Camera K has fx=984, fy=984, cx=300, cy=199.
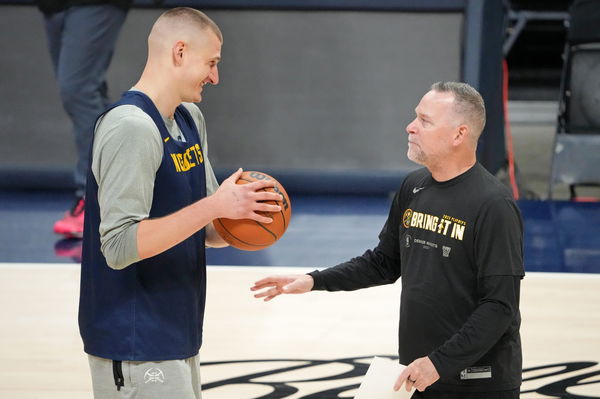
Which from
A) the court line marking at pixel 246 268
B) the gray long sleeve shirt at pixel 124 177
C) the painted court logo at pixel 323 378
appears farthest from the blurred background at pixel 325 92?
the gray long sleeve shirt at pixel 124 177

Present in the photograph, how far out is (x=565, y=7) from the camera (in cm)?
1496

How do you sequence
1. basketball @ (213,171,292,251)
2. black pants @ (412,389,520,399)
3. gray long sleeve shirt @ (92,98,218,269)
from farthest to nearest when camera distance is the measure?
basketball @ (213,171,292,251), black pants @ (412,389,520,399), gray long sleeve shirt @ (92,98,218,269)

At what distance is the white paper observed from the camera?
2.66 metres

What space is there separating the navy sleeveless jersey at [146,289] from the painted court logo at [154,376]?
0.12 feet

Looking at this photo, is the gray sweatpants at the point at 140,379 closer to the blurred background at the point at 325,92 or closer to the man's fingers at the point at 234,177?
the man's fingers at the point at 234,177

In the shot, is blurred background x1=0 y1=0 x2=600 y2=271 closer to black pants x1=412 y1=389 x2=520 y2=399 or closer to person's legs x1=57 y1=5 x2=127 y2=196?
person's legs x1=57 y1=5 x2=127 y2=196

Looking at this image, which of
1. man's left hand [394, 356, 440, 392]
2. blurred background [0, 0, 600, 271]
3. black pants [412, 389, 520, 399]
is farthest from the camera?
blurred background [0, 0, 600, 271]

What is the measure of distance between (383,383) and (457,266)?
385mm

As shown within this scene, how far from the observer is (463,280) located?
9.02 feet

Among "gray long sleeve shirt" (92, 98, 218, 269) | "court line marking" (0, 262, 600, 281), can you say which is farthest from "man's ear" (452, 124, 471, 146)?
"court line marking" (0, 262, 600, 281)

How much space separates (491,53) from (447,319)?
18.3 feet

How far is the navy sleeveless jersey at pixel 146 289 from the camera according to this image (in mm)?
2633

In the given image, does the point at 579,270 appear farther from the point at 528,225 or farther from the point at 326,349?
the point at 326,349

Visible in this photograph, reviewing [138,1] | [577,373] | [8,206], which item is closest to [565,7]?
[138,1]
